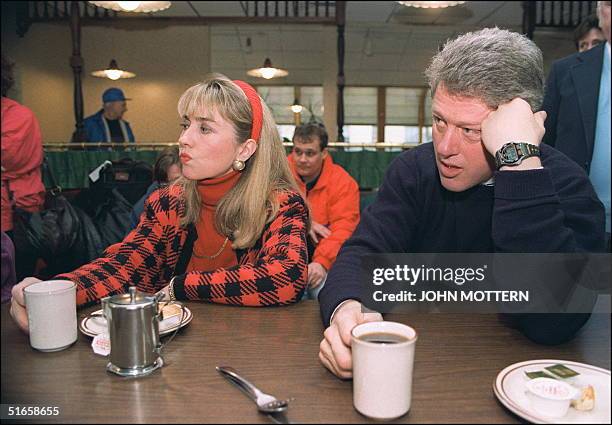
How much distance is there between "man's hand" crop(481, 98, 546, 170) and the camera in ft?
2.66

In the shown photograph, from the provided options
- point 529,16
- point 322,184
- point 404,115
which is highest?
point 529,16

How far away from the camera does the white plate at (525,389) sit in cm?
55

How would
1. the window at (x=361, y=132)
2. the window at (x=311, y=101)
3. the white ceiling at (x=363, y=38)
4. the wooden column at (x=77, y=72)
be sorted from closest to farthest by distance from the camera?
the wooden column at (x=77, y=72) → the white ceiling at (x=363, y=38) → the window at (x=311, y=101) → the window at (x=361, y=132)

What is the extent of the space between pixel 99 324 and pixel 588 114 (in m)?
1.47

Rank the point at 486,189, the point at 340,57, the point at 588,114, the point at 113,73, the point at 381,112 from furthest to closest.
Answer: the point at 381,112 < the point at 113,73 < the point at 340,57 < the point at 588,114 < the point at 486,189

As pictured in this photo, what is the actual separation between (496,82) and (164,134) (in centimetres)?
685

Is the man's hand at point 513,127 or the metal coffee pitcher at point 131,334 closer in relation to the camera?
the metal coffee pitcher at point 131,334

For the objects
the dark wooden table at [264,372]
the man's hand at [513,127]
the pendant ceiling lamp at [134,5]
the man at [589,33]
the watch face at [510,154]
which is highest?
the pendant ceiling lamp at [134,5]

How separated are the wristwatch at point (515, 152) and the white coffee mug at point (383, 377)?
1.23 ft

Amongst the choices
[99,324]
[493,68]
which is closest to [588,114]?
[493,68]

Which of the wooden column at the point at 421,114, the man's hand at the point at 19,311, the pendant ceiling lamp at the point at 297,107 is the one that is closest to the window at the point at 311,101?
the pendant ceiling lamp at the point at 297,107

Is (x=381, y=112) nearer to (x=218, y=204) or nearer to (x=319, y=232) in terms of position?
(x=319, y=232)

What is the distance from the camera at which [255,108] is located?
1.34 m

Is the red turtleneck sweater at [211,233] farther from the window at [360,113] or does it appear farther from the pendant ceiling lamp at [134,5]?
the window at [360,113]
